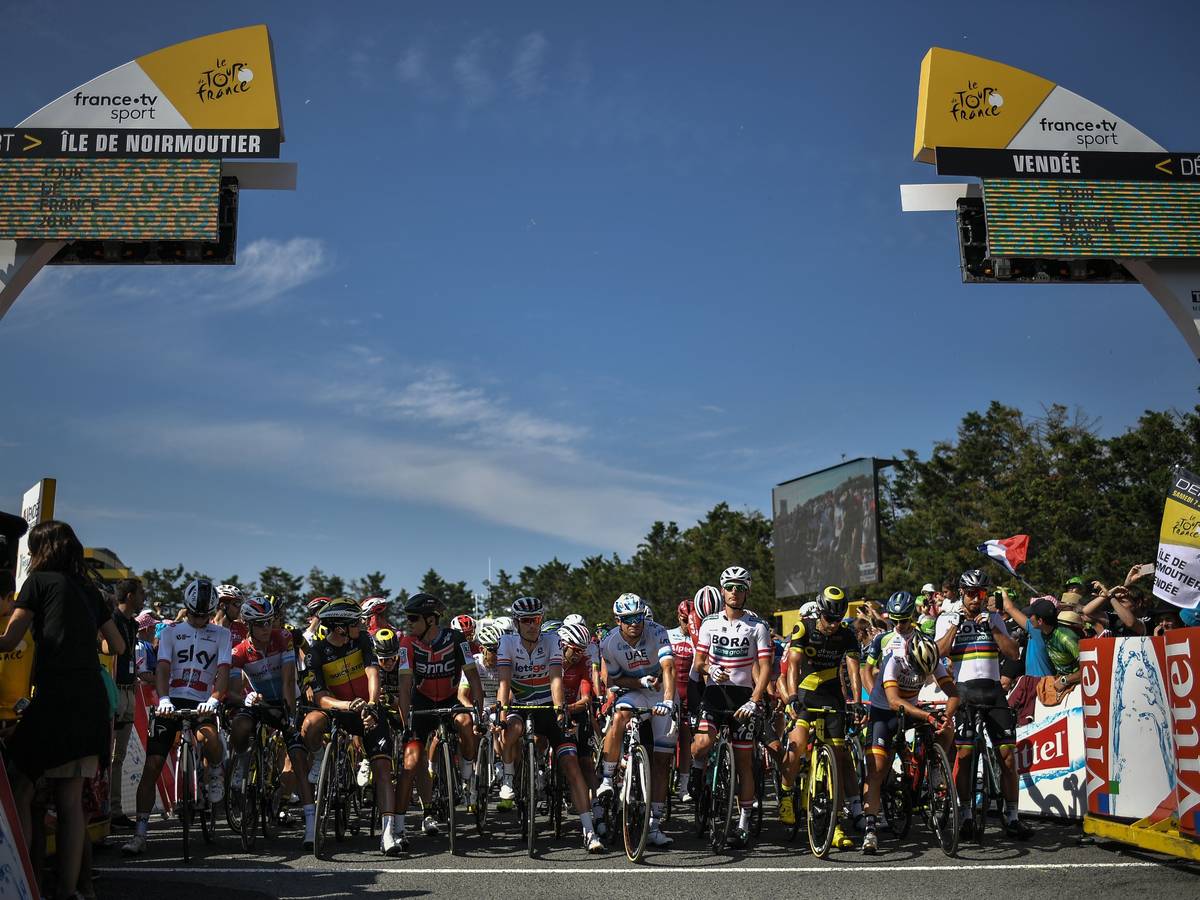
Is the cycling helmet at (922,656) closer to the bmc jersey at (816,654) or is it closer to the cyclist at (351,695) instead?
the bmc jersey at (816,654)

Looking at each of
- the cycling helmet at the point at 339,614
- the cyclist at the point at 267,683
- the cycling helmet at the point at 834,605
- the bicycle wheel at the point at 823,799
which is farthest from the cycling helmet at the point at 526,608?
the bicycle wheel at the point at 823,799

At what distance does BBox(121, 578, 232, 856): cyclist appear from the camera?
959 cm

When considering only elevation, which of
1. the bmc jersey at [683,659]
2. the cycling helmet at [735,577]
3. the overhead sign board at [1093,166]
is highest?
the overhead sign board at [1093,166]

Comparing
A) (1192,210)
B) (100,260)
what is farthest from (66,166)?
(1192,210)

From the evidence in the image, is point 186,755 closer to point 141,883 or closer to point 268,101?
point 141,883

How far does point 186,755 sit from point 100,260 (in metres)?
13.1

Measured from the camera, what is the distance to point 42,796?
706 centimetres

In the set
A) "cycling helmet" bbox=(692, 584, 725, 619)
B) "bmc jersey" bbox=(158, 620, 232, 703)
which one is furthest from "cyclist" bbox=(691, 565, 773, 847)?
"bmc jersey" bbox=(158, 620, 232, 703)

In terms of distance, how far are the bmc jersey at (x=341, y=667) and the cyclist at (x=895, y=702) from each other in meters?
4.58

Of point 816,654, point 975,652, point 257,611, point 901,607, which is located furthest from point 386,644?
point 975,652

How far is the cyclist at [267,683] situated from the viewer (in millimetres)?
9984

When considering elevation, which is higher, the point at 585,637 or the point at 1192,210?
the point at 1192,210

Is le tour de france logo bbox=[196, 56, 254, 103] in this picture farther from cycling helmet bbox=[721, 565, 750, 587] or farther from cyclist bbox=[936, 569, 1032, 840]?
cyclist bbox=[936, 569, 1032, 840]

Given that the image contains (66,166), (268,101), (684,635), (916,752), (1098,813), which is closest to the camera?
(1098,813)
